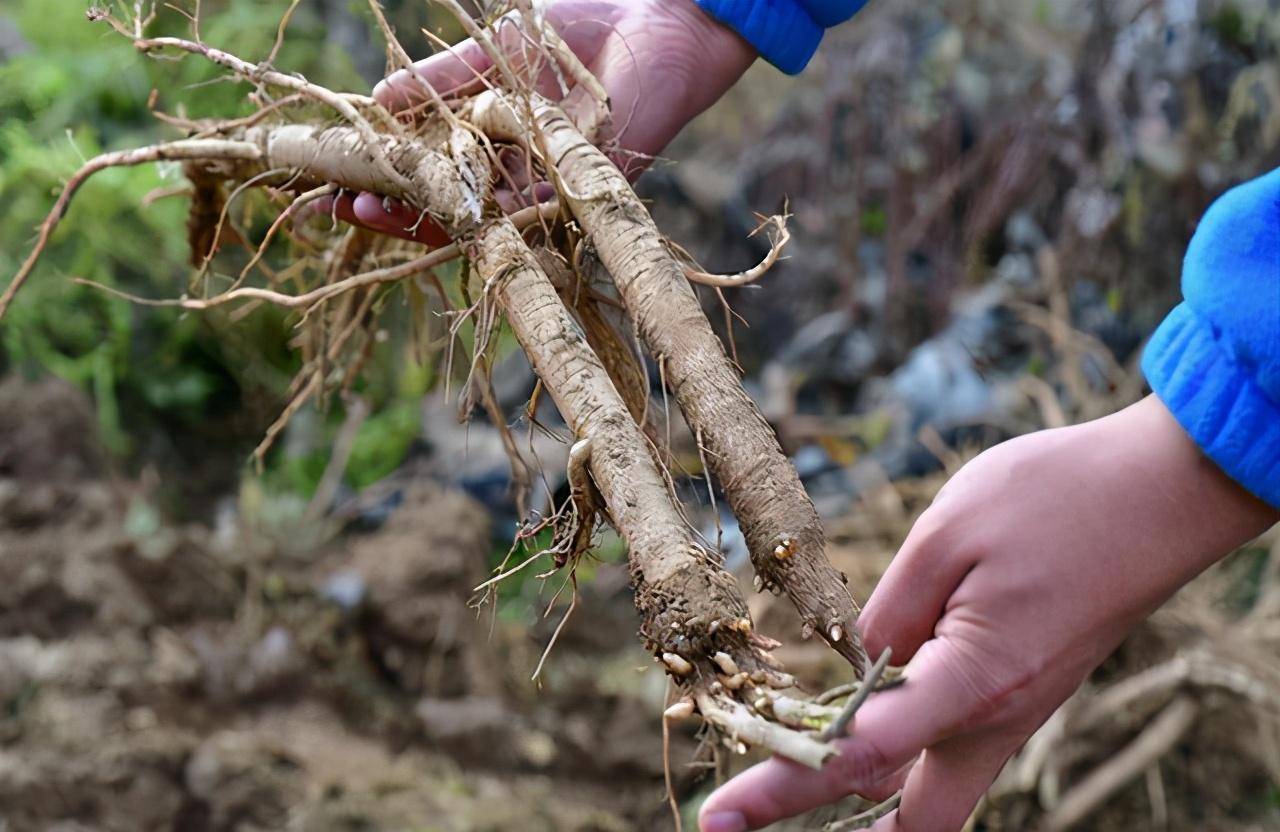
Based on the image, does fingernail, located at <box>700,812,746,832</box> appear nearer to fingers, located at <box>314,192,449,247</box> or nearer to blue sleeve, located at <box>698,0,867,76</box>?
fingers, located at <box>314,192,449,247</box>

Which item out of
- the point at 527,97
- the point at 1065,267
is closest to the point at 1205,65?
the point at 1065,267

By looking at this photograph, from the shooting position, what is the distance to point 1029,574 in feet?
2.75

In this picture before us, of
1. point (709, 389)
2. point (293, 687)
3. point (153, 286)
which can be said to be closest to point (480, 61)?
point (709, 389)

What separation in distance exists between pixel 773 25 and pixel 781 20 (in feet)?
0.04

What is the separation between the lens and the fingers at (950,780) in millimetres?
863

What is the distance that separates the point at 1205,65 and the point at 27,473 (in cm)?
337

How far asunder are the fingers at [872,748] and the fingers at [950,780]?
5 cm

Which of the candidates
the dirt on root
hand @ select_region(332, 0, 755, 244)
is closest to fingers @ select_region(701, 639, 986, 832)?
hand @ select_region(332, 0, 755, 244)

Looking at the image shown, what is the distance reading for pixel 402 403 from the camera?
3.35m

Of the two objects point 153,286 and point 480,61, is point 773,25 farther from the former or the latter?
point 153,286

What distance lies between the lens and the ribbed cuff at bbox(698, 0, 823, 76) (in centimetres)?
149

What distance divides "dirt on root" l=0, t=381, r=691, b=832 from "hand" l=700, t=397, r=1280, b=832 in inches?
48.6

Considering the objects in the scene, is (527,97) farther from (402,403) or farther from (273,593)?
(402,403)

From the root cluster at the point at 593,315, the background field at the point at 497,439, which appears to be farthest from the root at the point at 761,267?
the background field at the point at 497,439
